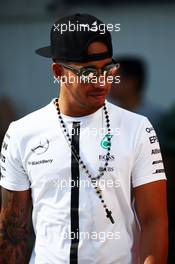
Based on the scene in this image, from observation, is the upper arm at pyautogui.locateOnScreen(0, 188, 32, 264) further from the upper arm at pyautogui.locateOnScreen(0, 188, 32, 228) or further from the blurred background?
the blurred background

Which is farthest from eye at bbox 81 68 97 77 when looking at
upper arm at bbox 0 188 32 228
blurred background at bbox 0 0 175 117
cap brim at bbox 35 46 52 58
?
blurred background at bbox 0 0 175 117

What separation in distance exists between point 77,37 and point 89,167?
554mm

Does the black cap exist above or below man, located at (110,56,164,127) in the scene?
above

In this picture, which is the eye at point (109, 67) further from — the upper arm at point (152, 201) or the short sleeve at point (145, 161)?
the upper arm at point (152, 201)

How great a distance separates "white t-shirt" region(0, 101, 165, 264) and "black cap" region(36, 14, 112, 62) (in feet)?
0.83

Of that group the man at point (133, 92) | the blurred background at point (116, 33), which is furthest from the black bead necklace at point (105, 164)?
the blurred background at point (116, 33)

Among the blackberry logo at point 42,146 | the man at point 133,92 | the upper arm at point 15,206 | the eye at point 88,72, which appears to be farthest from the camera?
the man at point 133,92

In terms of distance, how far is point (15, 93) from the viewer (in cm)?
564

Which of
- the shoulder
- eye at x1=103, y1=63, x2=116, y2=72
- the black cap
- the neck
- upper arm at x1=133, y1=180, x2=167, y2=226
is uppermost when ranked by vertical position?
the black cap

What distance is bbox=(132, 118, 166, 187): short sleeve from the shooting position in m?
3.40

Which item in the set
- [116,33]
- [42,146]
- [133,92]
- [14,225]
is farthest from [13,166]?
[116,33]

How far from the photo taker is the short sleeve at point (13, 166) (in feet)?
11.7

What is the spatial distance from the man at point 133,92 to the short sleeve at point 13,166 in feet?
4.08

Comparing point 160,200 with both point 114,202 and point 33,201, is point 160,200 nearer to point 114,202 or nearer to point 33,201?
point 114,202
